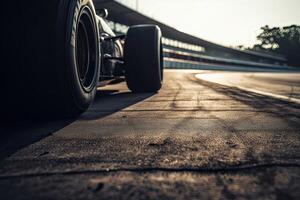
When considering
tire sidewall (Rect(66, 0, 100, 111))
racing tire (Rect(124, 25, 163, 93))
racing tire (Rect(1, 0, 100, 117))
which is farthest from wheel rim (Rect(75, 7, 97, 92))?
racing tire (Rect(124, 25, 163, 93))

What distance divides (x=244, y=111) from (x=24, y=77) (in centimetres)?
170

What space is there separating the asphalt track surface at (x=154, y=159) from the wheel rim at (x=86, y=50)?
62cm

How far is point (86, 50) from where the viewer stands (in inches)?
109

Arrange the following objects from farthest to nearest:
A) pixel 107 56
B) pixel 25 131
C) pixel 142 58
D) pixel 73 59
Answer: pixel 142 58 < pixel 107 56 < pixel 73 59 < pixel 25 131

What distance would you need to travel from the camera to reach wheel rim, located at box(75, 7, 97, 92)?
8.74ft

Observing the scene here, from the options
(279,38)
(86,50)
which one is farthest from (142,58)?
(279,38)

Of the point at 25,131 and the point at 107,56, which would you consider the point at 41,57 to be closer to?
the point at 25,131

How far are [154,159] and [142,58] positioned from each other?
10.6 feet

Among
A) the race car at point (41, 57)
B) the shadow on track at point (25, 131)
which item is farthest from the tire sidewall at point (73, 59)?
the shadow on track at point (25, 131)

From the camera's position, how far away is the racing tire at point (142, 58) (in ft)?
14.3

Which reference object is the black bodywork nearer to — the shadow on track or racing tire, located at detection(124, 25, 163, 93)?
racing tire, located at detection(124, 25, 163, 93)

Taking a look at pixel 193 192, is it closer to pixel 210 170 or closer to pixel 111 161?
pixel 210 170

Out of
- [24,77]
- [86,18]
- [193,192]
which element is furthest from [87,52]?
[193,192]

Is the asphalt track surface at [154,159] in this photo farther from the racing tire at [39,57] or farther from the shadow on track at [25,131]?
the racing tire at [39,57]
